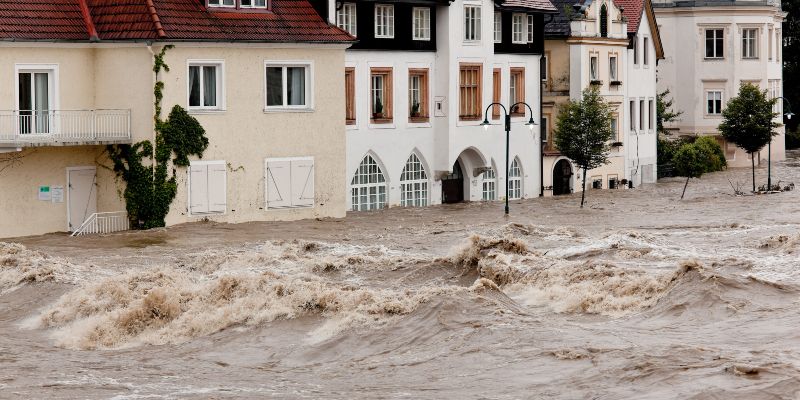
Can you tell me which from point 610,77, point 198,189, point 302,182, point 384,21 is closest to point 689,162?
point 610,77

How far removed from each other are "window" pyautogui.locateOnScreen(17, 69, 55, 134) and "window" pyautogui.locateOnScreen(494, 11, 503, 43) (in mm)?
19175

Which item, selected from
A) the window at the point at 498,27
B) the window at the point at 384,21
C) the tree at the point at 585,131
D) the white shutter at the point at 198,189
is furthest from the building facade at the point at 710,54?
the white shutter at the point at 198,189

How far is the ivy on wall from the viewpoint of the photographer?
44.1 m

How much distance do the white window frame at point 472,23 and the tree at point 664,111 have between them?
67.9 feet

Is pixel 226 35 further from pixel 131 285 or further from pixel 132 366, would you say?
pixel 132 366

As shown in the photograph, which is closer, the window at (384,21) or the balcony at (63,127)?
the balcony at (63,127)

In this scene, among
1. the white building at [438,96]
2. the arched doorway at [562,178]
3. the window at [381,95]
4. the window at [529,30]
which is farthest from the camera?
the arched doorway at [562,178]

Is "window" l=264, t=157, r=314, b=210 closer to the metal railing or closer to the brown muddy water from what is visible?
the brown muddy water

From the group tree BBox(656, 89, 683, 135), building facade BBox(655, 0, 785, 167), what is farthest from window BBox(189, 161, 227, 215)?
building facade BBox(655, 0, 785, 167)

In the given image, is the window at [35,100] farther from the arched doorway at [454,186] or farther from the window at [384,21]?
the arched doorway at [454,186]

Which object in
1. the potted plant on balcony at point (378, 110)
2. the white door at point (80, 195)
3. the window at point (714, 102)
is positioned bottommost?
the white door at point (80, 195)

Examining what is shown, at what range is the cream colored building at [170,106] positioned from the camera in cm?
4334

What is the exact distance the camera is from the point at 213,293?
3228 centimetres

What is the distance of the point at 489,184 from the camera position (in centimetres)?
5872
